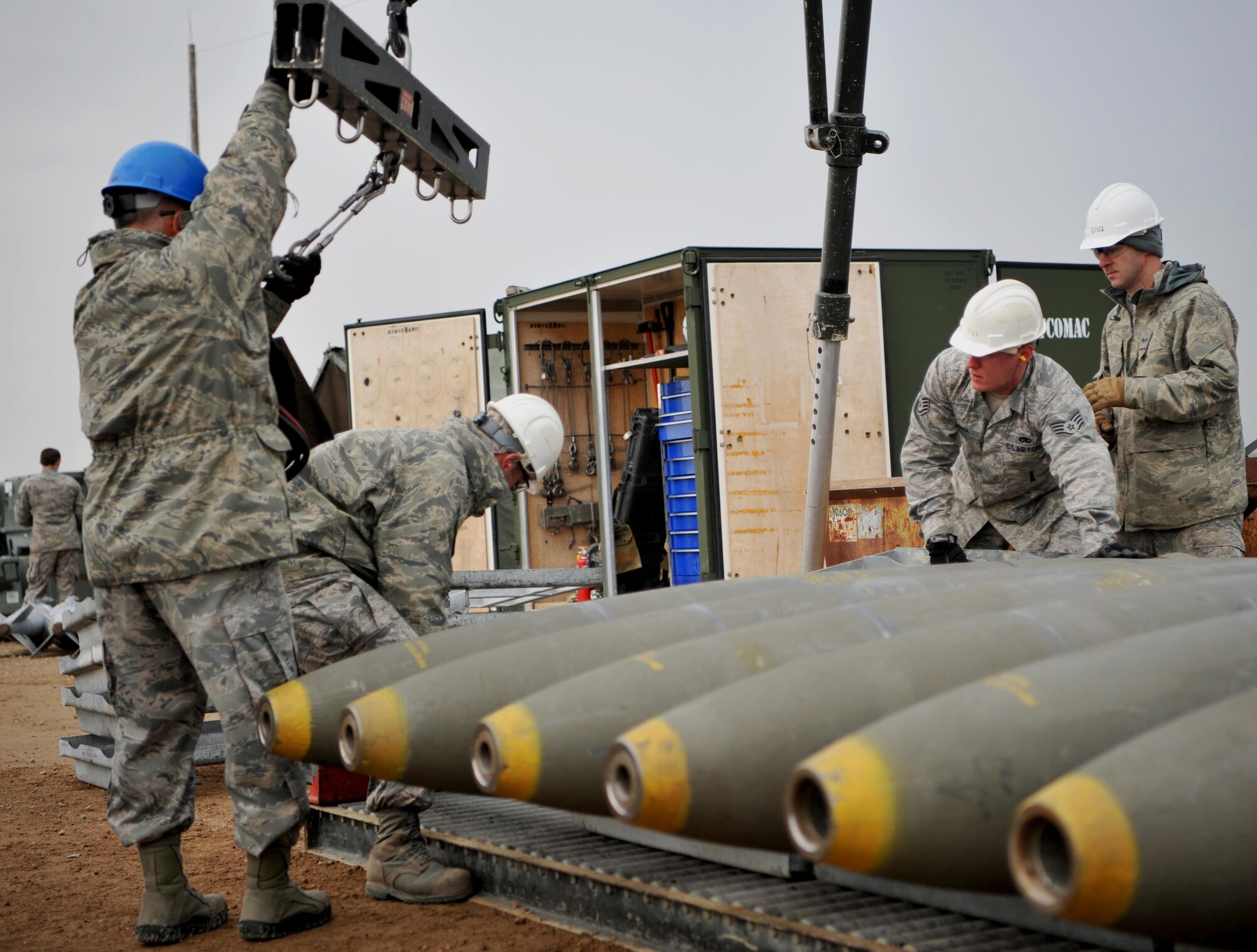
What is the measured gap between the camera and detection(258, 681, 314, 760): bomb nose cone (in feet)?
8.37

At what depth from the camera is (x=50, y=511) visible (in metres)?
12.4

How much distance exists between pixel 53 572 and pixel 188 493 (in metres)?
10.9

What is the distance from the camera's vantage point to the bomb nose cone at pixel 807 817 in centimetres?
159

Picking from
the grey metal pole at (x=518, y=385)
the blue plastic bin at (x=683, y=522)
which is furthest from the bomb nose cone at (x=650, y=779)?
the grey metal pole at (x=518, y=385)

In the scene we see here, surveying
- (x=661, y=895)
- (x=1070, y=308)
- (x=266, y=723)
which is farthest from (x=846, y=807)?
(x=1070, y=308)

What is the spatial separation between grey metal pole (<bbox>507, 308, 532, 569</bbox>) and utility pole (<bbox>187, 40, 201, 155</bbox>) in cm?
761

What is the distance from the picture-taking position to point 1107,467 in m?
3.98

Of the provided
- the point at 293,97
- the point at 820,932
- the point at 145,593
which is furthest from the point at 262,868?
the point at 293,97

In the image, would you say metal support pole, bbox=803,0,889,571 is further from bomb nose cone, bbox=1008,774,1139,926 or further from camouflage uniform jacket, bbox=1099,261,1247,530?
bomb nose cone, bbox=1008,774,1139,926

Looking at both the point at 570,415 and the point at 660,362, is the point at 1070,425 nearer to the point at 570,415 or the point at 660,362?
the point at 660,362

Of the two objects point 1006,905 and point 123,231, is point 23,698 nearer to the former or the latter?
point 123,231

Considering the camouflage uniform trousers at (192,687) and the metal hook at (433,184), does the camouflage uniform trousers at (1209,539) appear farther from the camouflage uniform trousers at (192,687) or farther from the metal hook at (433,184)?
the camouflage uniform trousers at (192,687)

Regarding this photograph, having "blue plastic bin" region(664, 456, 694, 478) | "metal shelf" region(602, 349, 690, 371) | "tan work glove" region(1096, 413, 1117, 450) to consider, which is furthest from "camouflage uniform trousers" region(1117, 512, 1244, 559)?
"metal shelf" region(602, 349, 690, 371)

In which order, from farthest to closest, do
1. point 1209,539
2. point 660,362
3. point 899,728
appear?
1. point 660,362
2. point 1209,539
3. point 899,728
